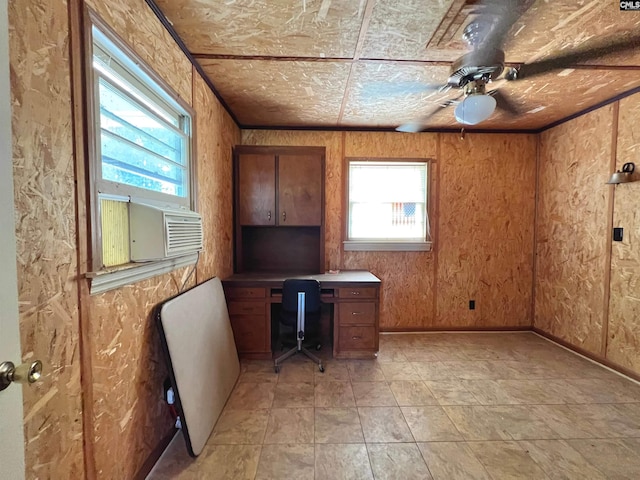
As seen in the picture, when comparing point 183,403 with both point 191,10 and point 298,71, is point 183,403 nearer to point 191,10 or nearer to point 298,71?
point 191,10

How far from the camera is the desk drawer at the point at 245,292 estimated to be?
2.74 metres

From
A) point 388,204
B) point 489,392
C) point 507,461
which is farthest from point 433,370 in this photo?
point 388,204

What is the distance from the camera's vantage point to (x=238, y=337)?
278 centimetres

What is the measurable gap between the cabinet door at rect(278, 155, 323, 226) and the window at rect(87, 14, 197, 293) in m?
1.35

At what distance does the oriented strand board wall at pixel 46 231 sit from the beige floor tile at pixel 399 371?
A: 7.29 feet

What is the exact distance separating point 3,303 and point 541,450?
8.81ft

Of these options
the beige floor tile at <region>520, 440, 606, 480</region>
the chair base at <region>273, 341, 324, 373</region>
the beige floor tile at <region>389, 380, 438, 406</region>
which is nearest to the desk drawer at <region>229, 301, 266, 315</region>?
the chair base at <region>273, 341, 324, 373</region>

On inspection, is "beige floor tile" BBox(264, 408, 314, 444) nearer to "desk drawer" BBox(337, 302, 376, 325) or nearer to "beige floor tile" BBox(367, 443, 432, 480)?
"beige floor tile" BBox(367, 443, 432, 480)

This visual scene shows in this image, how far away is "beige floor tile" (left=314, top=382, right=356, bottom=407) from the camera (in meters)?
2.13

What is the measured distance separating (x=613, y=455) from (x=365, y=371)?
5.47 ft

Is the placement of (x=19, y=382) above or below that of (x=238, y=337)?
above

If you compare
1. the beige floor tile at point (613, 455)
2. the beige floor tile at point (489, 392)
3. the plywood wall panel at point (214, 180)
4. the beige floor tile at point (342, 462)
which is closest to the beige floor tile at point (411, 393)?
the beige floor tile at point (489, 392)

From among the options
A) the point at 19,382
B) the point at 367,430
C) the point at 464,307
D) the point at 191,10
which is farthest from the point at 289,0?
the point at 464,307

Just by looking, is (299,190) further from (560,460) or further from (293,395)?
(560,460)
